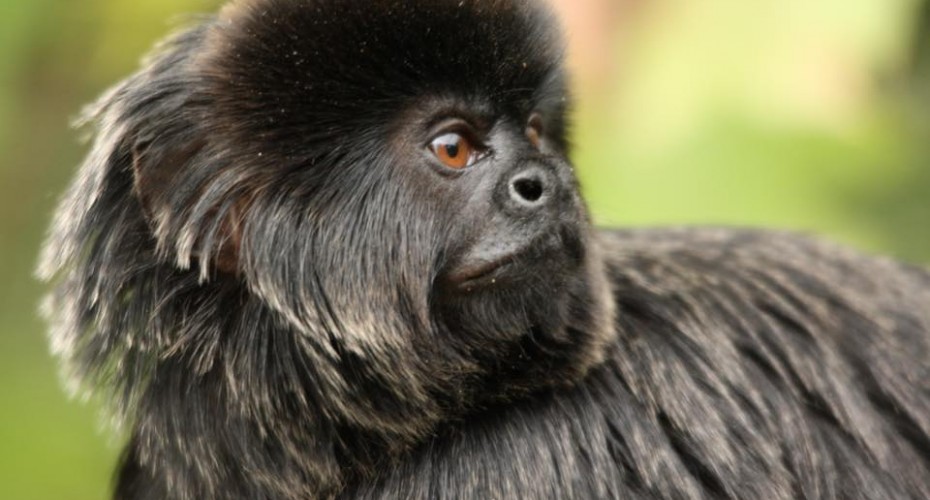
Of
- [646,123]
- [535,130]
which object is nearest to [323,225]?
[535,130]

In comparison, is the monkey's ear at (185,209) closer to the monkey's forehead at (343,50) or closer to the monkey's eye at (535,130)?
the monkey's forehead at (343,50)

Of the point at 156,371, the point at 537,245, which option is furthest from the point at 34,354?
the point at 537,245

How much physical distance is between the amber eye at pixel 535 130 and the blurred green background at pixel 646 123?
1012 millimetres

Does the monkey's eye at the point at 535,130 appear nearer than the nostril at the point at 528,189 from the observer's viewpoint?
No

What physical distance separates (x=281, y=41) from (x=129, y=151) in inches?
15.9

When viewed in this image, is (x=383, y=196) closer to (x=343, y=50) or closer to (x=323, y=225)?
(x=323, y=225)

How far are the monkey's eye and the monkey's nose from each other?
0.69 feet

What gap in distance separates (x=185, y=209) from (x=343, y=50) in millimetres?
467

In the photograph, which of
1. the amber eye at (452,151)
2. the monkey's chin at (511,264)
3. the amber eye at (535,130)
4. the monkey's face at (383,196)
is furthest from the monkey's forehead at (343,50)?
the monkey's chin at (511,264)

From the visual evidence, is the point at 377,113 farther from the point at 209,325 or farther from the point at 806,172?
the point at 806,172

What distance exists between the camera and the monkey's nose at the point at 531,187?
2.65 meters

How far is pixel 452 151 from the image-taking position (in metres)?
2.71

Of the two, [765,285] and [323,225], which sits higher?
[323,225]

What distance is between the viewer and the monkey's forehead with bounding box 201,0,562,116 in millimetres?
2629
